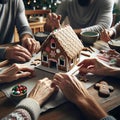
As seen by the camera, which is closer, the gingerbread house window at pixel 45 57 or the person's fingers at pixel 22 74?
the person's fingers at pixel 22 74

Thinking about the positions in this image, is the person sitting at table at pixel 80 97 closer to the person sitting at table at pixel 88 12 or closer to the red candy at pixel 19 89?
the red candy at pixel 19 89

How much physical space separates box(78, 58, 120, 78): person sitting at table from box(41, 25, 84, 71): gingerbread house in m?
0.07

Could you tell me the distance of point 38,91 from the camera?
3.09ft

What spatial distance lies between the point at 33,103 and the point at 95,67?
47cm

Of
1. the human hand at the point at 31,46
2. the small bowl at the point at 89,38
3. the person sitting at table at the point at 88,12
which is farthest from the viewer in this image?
the person sitting at table at the point at 88,12

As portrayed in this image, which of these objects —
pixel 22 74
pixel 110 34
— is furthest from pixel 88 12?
pixel 22 74

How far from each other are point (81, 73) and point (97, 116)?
36 centimetres

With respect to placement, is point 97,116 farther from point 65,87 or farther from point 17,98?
point 17,98

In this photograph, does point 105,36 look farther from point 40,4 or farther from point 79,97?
point 40,4

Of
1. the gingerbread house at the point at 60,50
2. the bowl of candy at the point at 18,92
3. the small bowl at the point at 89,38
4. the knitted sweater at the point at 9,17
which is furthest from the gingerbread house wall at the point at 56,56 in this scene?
the knitted sweater at the point at 9,17

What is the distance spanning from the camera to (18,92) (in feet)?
3.08

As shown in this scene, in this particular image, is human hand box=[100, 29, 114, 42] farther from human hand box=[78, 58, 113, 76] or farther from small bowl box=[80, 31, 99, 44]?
human hand box=[78, 58, 113, 76]

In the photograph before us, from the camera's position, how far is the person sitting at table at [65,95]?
31.6 inches

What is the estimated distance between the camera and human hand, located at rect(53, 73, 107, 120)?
85 cm
